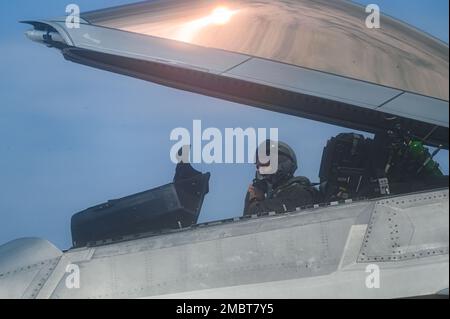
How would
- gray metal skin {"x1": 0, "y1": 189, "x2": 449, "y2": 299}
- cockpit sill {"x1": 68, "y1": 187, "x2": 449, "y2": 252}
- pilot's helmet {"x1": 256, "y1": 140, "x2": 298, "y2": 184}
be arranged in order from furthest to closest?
cockpit sill {"x1": 68, "y1": 187, "x2": 449, "y2": 252} → pilot's helmet {"x1": 256, "y1": 140, "x2": 298, "y2": 184} → gray metal skin {"x1": 0, "y1": 189, "x2": 449, "y2": 299}

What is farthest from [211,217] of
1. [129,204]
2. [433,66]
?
[433,66]

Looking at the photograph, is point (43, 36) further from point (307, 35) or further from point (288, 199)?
point (288, 199)

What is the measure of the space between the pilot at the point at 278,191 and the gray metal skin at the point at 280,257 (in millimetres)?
79

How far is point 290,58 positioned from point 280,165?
0.77 metres

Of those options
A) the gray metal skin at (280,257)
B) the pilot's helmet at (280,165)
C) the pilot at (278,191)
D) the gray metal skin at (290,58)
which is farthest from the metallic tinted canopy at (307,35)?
the gray metal skin at (280,257)

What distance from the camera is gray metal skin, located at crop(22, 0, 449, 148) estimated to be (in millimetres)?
4738

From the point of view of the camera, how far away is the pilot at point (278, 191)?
4.88 m

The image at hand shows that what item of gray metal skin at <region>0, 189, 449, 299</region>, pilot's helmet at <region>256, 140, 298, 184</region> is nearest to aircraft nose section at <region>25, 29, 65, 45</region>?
gray metal skin at <region>0, 189, 449, 299</region>

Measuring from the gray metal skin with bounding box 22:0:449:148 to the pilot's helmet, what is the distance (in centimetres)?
28

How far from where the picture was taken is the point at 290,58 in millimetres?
4949

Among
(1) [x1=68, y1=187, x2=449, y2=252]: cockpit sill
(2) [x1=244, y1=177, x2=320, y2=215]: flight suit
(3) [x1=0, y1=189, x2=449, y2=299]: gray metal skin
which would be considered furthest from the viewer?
(2) [x1=244, y1=177, x2=320, y2=215]: flight suit

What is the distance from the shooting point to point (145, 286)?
4.89m

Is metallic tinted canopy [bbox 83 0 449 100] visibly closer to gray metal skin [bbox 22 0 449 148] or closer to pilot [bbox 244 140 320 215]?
gray metal skin [bbox 22 0 449 148]
